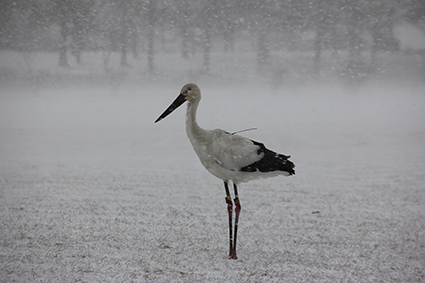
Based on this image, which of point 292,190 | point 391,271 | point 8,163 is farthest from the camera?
point 8,163

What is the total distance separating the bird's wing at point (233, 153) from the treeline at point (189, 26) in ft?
16.7

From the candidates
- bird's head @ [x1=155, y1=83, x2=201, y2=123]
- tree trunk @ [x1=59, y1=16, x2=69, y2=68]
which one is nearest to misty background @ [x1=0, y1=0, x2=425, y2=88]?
tree trunk @ [x1=59, y1=16, x2=69, y2=68]

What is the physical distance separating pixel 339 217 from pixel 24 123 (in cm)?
758

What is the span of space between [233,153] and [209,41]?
5957 millimetres

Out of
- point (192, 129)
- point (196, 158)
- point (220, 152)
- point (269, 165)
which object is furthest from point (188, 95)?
point (196, 158)

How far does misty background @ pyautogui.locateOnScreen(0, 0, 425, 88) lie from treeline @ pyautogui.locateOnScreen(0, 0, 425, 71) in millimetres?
26

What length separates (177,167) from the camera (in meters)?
5.84

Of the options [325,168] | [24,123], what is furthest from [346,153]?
[24,123]

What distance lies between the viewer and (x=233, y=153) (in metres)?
2.18

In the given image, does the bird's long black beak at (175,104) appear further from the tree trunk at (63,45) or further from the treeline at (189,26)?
the tree trunk at (63,45)

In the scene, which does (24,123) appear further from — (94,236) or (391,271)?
(391,271)

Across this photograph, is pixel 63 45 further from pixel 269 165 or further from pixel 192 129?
pixel 269 165

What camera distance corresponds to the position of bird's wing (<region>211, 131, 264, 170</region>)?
217cm

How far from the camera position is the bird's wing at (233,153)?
85.3 inches
